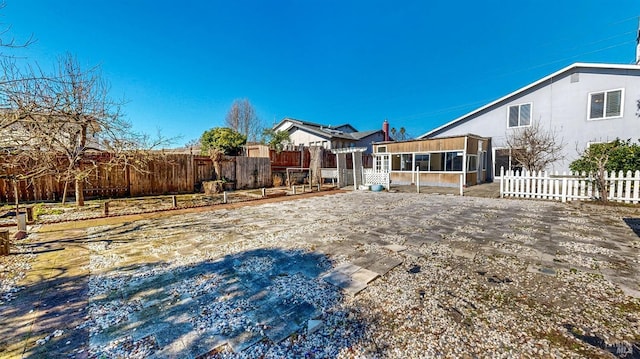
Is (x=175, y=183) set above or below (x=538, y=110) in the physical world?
below

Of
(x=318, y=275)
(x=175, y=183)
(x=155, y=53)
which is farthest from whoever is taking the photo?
(x=155, y=53)

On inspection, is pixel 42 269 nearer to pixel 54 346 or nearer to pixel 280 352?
pixel 54 346

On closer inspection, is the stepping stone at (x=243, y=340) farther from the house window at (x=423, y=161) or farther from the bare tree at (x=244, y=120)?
the bare tree at (x=244, y=120)

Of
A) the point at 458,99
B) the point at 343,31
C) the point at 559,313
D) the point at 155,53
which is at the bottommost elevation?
the point at 559,313

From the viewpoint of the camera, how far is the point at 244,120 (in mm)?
30047

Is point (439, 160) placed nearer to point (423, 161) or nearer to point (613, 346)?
point (423, 161)

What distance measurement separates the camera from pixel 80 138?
24.9 feet

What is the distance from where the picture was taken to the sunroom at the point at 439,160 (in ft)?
41.9

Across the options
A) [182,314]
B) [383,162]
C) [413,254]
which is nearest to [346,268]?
[413,254]

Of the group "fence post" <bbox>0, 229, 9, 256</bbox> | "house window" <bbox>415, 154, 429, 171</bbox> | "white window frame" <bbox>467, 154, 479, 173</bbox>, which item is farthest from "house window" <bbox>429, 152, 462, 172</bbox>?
"fence post" <bbox>0, 229, 9, 256</bbox>

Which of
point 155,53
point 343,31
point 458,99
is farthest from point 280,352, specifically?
point 458,99

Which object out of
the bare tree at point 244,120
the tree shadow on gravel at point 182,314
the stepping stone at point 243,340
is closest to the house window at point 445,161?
the tree shadow on gravel at point 182,314

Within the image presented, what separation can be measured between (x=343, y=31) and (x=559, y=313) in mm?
22130

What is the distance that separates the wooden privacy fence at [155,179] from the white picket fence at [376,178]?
5.47m
